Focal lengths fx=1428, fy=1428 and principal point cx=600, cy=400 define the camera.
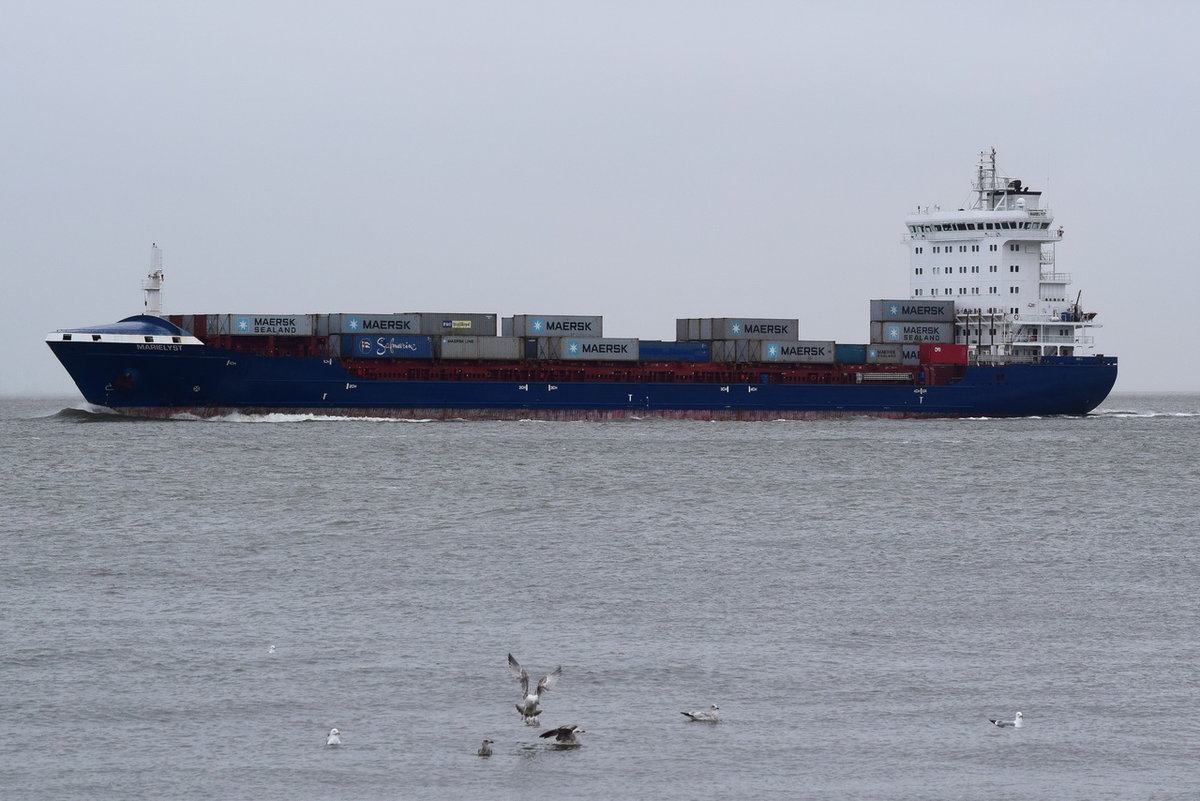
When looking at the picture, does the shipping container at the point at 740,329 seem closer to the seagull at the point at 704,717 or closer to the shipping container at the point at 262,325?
the shipping container at the point at 262,325

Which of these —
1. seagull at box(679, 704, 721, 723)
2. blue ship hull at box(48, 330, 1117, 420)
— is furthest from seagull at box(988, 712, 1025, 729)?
blue ship hull at box(48, 330, 1117, 420)

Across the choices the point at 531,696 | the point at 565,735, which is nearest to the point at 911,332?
the point at 531,696

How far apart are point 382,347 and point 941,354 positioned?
102ft

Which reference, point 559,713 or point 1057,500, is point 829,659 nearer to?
point 559,713

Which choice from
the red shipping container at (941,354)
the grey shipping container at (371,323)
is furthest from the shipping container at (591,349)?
the red shipping container at (941,354)

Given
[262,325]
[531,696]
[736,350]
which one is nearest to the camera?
[531,696]

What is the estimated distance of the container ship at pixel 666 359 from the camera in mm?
67375

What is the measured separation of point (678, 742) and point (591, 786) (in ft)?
5.68

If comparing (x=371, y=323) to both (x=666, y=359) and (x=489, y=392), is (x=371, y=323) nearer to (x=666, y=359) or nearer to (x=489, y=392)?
(x=489, y=392)

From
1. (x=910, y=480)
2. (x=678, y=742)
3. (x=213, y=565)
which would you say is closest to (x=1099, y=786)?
(x=678, y=742)

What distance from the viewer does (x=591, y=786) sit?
48.7 ft

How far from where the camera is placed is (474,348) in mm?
70875

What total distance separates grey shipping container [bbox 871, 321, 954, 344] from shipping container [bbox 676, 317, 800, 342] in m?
5.00

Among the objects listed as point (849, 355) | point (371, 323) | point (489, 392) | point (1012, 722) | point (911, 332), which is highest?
point (371, 323)
